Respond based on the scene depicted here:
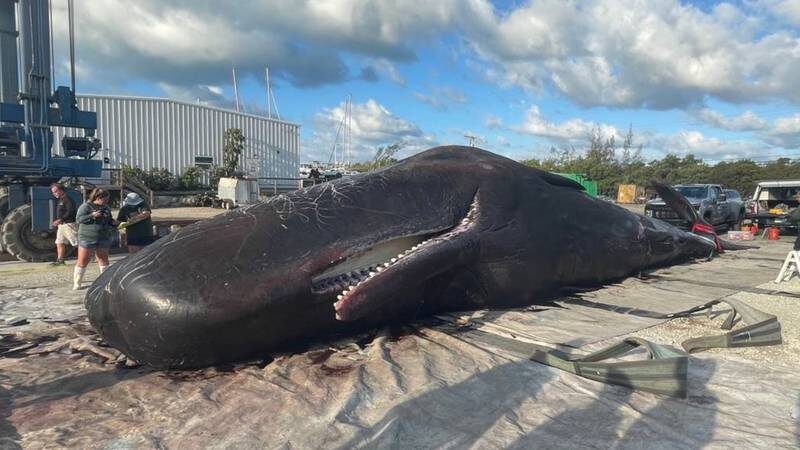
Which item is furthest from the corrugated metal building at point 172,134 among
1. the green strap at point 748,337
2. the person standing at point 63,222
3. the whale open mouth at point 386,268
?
the green strap at point 748,337

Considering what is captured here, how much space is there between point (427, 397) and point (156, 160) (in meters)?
43.0

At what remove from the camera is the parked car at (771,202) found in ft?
68.0

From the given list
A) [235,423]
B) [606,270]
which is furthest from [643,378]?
[606,270]

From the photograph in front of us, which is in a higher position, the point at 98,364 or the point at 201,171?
the point at 201,171

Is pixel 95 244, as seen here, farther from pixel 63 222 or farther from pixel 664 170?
pixel 664 170

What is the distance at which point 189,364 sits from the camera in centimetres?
498

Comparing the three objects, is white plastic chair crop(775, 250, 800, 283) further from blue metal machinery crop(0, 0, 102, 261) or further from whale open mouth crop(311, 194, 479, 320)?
blue metal machinery crop(0, 0, 102, 261)

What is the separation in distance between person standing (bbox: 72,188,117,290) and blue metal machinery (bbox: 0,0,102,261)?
3.46m

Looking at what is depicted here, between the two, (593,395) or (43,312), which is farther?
(43,312)

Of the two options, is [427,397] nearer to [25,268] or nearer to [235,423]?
[235,423]

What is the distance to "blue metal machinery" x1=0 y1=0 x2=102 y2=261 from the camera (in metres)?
11.9

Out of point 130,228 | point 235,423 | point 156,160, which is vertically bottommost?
point 235,423

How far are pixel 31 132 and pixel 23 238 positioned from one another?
2.55 meters

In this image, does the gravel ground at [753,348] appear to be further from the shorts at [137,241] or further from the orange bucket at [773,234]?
the orange bucket at [773,234]
